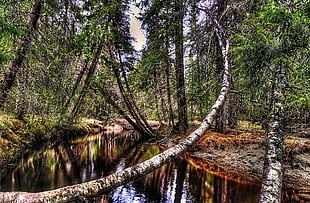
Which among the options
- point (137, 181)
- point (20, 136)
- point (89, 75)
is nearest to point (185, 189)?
point (137, 181)

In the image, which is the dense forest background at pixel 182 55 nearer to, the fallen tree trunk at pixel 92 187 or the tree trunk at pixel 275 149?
the tree trunk at pixel 275 149

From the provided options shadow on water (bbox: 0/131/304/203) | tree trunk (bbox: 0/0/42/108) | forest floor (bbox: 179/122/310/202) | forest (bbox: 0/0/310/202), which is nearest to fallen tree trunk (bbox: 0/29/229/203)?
forest (bbox: 0/0/310/202)

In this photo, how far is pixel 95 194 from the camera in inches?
61.1

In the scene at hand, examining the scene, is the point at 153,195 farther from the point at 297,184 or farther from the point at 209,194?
the point at 297,184

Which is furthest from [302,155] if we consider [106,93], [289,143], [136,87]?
[106,93]

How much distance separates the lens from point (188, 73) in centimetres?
647

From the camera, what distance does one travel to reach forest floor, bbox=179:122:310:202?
5.22 meters

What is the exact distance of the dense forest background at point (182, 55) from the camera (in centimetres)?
357

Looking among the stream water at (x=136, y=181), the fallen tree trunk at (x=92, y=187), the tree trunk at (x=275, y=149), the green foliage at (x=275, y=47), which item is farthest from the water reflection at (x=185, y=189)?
the fallen tree trunk at (x=92, y=187)

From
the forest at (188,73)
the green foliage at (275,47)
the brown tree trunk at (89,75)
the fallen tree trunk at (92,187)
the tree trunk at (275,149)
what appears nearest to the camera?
the fallen tree trunk at (92,187)

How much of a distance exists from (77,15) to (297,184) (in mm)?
10062

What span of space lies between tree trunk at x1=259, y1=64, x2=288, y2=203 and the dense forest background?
14cm

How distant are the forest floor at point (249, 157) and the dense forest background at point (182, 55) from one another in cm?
127

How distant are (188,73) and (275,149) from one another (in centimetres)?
410
